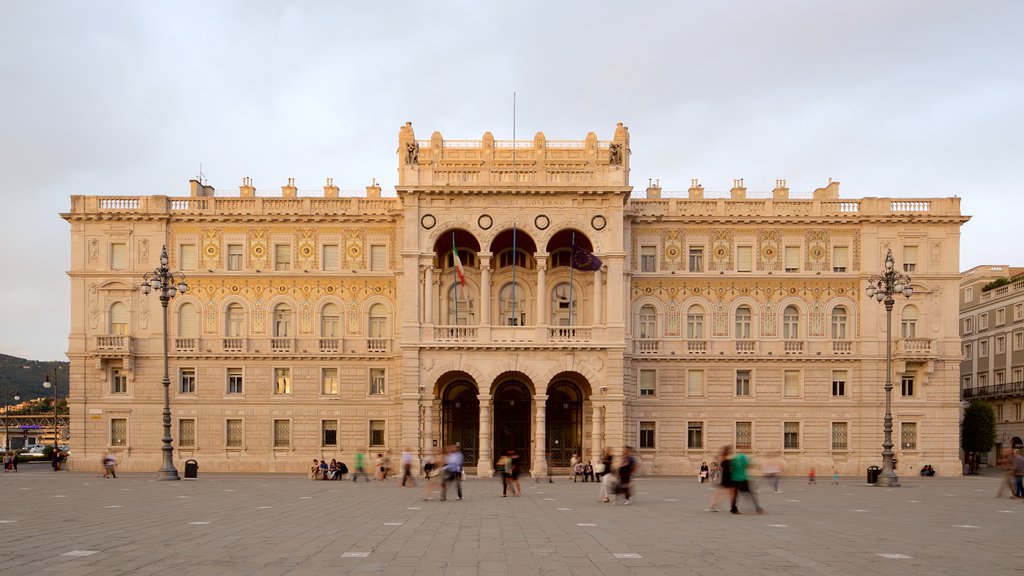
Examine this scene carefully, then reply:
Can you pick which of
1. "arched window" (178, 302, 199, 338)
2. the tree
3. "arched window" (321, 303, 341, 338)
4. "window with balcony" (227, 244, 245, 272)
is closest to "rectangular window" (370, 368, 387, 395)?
"arched window" (321, 303, 341, 338)

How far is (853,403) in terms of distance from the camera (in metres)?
59.1

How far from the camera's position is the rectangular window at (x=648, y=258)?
59906mm

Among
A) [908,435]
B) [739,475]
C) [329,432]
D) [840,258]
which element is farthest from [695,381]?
[739,475]

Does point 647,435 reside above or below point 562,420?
below

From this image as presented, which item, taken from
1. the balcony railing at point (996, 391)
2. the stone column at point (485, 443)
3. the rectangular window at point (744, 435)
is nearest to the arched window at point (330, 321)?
the stone column at point (485, 443)

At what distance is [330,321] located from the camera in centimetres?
5997

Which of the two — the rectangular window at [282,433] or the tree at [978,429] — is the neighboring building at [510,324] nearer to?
the rectangular window at [282,433]

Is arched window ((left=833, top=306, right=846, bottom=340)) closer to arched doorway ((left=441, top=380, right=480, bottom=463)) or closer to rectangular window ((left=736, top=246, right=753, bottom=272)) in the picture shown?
rectangular window ((left=736, top=246, right=753, bottom=272))

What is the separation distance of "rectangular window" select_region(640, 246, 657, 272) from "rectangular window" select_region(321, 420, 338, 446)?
70.2ft

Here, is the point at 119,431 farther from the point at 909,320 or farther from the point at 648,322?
the point at 909,320

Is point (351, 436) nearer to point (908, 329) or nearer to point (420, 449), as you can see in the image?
point (420, 449)

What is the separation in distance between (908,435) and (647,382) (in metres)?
16.2

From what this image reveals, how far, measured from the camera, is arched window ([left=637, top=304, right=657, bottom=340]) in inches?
2354

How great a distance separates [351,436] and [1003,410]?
177ft
